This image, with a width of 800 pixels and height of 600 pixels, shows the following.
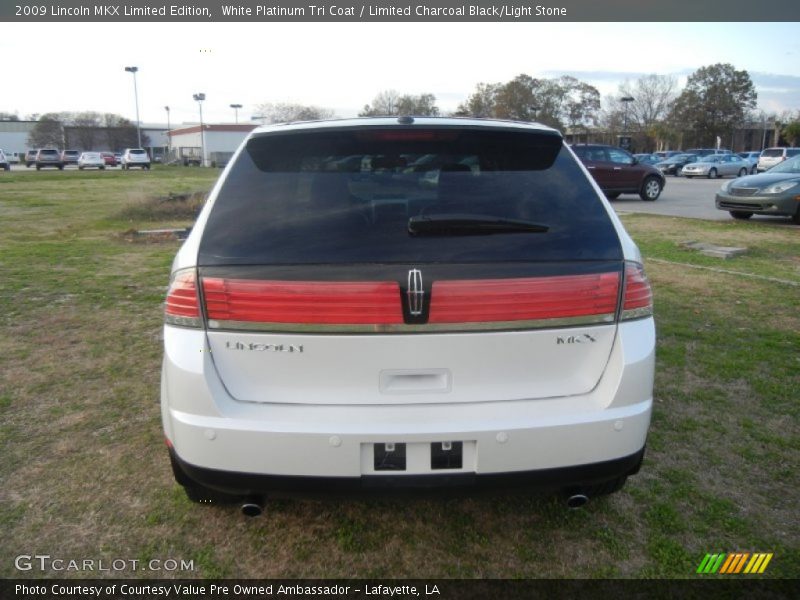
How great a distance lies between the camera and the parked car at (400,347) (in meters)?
2.23

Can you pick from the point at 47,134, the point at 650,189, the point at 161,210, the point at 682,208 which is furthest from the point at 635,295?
the point at 47,134

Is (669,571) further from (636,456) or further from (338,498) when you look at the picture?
(338,498)

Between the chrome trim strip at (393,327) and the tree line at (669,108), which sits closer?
the chrome trim strip at (393,327)

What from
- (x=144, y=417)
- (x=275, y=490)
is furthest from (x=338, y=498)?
(x=144, y=417)

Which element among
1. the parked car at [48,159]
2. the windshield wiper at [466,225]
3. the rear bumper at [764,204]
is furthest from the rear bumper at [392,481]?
the parked car at [48,159]

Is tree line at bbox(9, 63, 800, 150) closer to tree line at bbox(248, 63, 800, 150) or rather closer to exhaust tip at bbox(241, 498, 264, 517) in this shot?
tree line at bbox(248, 63, 800, 150)

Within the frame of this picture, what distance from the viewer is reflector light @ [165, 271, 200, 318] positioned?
7.59 feet

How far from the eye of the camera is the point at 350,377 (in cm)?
226

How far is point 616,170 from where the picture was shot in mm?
19953

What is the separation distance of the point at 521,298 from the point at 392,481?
809 mm

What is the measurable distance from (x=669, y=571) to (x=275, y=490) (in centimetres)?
162

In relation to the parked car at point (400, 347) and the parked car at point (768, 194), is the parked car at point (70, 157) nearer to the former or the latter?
the parked car at point (768, 194)

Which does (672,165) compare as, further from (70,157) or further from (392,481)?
(70,157)

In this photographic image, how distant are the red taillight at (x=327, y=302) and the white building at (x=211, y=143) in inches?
2669
